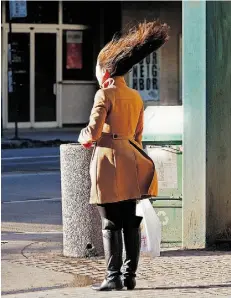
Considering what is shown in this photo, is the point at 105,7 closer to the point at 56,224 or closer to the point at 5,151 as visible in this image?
the point at 5,151

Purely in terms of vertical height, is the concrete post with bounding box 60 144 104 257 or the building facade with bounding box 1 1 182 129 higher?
the building facade with bounding box 1 1 182 129

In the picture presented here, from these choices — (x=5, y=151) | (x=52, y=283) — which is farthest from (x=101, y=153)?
(x=5, y=151)

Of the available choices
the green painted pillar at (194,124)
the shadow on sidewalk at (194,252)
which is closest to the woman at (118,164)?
the shadow on sidewalk at (194,252)

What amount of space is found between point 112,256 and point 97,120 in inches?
40.1

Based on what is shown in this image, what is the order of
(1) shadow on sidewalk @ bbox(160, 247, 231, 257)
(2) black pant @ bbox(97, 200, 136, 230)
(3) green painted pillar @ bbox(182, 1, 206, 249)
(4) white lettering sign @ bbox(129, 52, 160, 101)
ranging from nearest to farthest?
(2) black pant @ bbox(97, 200, 136, 230) → (1) shadow on sidewalk @ bbox(160, 247, 231, 257) → (3) green painted pillar @ bbox(182, 1, 206, 249) → (4) white lettering sign @ bbox(129, 52, 160, 101)

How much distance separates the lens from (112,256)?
7492mm

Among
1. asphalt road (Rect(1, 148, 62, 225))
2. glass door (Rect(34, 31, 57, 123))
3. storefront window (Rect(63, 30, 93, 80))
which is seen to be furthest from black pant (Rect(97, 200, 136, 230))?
storefront window (Rect(63, 30, 93, 80))

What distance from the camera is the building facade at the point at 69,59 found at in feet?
86.7

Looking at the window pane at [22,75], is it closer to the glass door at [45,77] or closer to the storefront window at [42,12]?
the glass door at [45,77]

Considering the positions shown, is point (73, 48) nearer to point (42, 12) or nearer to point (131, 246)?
point (42, 12)

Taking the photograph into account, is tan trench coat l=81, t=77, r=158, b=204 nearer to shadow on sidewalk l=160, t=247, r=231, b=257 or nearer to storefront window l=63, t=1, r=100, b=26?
shadow on sidewalk l=160, t=247, r=231, b=257

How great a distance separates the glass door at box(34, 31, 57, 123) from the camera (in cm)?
2677

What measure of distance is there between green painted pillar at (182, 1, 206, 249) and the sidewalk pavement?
0.88 feet

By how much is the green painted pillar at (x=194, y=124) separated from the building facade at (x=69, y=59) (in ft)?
55.4
